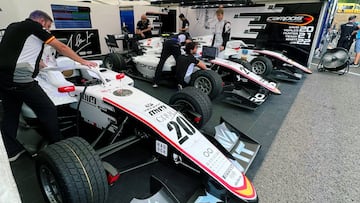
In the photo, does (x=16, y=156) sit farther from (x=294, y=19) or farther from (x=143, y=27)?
(x=294, y=19)

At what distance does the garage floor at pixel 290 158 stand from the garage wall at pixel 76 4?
4928 mm

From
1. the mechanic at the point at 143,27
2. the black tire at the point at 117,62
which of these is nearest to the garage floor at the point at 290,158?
the black tire at the point at 117,62

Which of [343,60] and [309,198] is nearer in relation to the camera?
[309,198]

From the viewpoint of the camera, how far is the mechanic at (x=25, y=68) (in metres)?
1.61

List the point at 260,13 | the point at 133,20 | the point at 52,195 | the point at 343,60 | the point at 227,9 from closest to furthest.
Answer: the point at 52,195, the point at 343,60, the point at 260,13, the point at 227,9, the point at 133,20

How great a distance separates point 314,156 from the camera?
7.48 ft

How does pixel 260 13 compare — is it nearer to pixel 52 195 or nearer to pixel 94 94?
pixel 94 94

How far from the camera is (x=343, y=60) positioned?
19.1 ft

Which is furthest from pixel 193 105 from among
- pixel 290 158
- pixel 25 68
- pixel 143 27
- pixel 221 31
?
pixel 143 27

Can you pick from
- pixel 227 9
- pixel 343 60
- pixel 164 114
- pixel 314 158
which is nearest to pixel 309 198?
pixel 314 158

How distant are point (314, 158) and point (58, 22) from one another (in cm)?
783

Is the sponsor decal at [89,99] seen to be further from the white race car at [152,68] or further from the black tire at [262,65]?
the black tire at [262,65]

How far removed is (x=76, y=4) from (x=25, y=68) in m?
6.55

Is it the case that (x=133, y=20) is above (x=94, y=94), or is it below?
above
